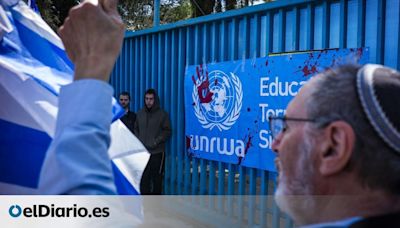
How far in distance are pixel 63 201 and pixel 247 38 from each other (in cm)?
415

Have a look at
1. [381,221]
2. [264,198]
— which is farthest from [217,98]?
[381,221]

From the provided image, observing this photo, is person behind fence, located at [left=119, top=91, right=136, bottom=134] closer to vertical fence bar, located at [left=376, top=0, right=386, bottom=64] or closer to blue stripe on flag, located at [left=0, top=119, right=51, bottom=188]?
vertical fence bar, located at [left=376, top=0, right=386, bottom=64]

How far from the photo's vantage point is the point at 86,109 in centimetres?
107

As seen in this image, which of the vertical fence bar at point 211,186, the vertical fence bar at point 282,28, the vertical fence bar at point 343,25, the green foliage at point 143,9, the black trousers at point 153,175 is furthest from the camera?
the green foliage at point 143,9

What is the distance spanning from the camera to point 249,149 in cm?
502

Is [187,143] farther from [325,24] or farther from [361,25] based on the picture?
[361,25]

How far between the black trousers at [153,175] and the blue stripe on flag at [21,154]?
4974 mm

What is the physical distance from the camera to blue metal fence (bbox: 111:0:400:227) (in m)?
3.99

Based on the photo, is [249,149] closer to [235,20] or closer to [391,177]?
[235,20]

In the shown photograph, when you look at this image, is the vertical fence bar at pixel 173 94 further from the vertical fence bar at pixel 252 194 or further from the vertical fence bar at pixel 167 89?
the vertical fence bar at pixel 252 194

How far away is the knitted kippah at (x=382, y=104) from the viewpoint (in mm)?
1126

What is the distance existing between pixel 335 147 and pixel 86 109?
612 mm

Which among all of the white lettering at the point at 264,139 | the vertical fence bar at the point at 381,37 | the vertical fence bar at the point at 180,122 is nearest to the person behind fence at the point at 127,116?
the vertical fence bar at the point at 180,122

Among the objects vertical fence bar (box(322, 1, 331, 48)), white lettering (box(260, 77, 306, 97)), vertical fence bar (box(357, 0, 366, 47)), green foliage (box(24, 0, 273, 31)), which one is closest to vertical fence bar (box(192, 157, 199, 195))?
white lettering (box(260, 77, 306, 97))
